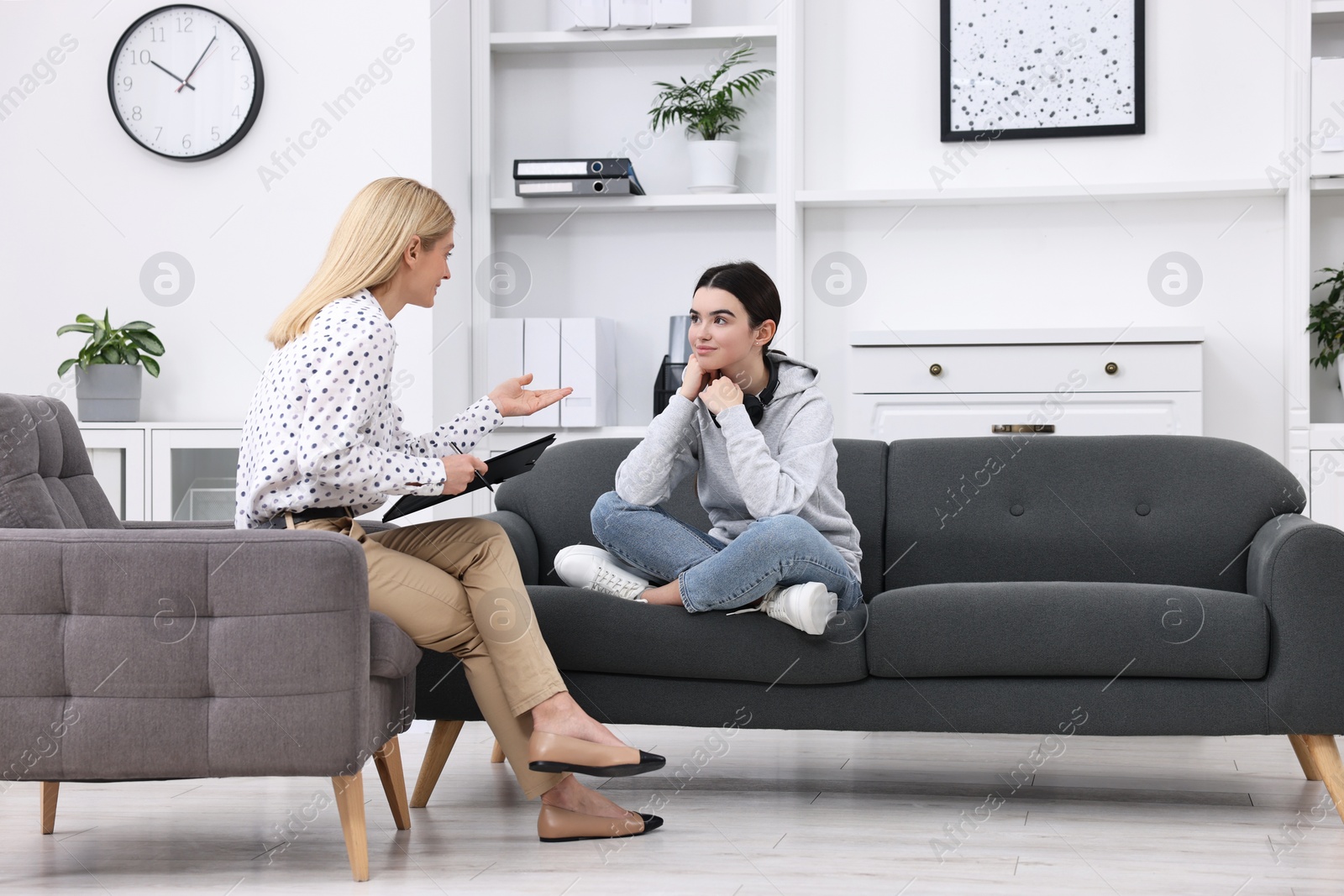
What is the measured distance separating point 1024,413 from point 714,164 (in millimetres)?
1266

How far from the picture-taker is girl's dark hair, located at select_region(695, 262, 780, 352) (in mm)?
2451

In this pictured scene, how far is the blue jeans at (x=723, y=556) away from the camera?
218 cm

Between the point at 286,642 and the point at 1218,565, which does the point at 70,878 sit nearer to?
the point at 286,642

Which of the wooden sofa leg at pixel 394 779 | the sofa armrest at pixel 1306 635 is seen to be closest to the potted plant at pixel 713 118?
the sofa armrest at pixel 1306 635

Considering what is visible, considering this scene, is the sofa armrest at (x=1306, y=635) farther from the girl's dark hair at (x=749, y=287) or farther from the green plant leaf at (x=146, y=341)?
the green plant leaf at (x=146, y=341)

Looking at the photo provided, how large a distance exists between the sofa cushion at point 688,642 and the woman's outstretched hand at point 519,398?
365mm

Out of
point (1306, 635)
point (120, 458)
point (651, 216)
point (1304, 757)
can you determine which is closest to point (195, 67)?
point (120, 458)

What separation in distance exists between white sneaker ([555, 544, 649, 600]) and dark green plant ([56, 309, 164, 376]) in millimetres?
1800

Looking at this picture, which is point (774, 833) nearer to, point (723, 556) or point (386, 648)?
Result: point (723, 556)

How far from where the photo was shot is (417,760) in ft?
9.07

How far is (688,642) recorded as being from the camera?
224cm

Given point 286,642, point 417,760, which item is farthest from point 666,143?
point 286,642

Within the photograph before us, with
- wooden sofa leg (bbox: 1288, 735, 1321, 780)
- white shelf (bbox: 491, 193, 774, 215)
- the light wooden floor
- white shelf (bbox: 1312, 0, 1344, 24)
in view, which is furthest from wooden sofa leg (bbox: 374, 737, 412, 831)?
white shelf (bbox: 1312, 0, 1344, 24)

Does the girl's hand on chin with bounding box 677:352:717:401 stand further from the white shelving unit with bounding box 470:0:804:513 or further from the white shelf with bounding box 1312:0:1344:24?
the white shelf with bounding box 1312:0:1344:24
